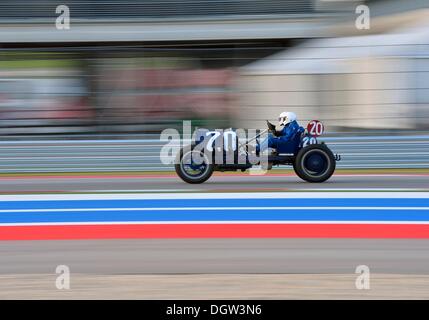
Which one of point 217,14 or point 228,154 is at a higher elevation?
point 217,14

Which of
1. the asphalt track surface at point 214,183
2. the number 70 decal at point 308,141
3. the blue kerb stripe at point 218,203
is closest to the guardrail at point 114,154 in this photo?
the asphalt track surface at point 214,183

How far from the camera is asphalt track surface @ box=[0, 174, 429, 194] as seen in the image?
38.4 feet

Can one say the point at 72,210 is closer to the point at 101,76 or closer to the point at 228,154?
the point at 228,154

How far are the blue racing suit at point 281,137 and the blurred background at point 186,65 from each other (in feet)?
12.8

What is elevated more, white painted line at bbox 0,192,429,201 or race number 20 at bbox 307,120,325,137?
race number 20 at bbox 307,120,325,137

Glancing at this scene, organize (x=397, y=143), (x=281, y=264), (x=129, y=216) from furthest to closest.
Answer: (x=397, y=143)
(x=129, y=216)
(x=281, y=264)

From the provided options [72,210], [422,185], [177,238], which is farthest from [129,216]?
[422,185]

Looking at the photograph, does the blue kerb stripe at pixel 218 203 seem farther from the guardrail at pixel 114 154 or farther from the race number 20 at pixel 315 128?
the guardrail at pixel 114 154

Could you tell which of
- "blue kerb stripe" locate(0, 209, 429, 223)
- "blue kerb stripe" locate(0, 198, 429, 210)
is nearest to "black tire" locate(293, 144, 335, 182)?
"blue kerb stripe" locate(0, 198, 429, 210)

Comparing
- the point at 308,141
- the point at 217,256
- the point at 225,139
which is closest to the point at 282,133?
the point at 308,141

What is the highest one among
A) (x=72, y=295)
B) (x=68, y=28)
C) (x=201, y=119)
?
(x=68, y=28)

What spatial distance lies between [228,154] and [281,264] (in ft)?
16.9

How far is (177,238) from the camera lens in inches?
311

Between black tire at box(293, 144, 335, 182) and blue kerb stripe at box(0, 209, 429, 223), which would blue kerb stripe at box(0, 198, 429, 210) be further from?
black tire at box(293, 144, 335, 182)
